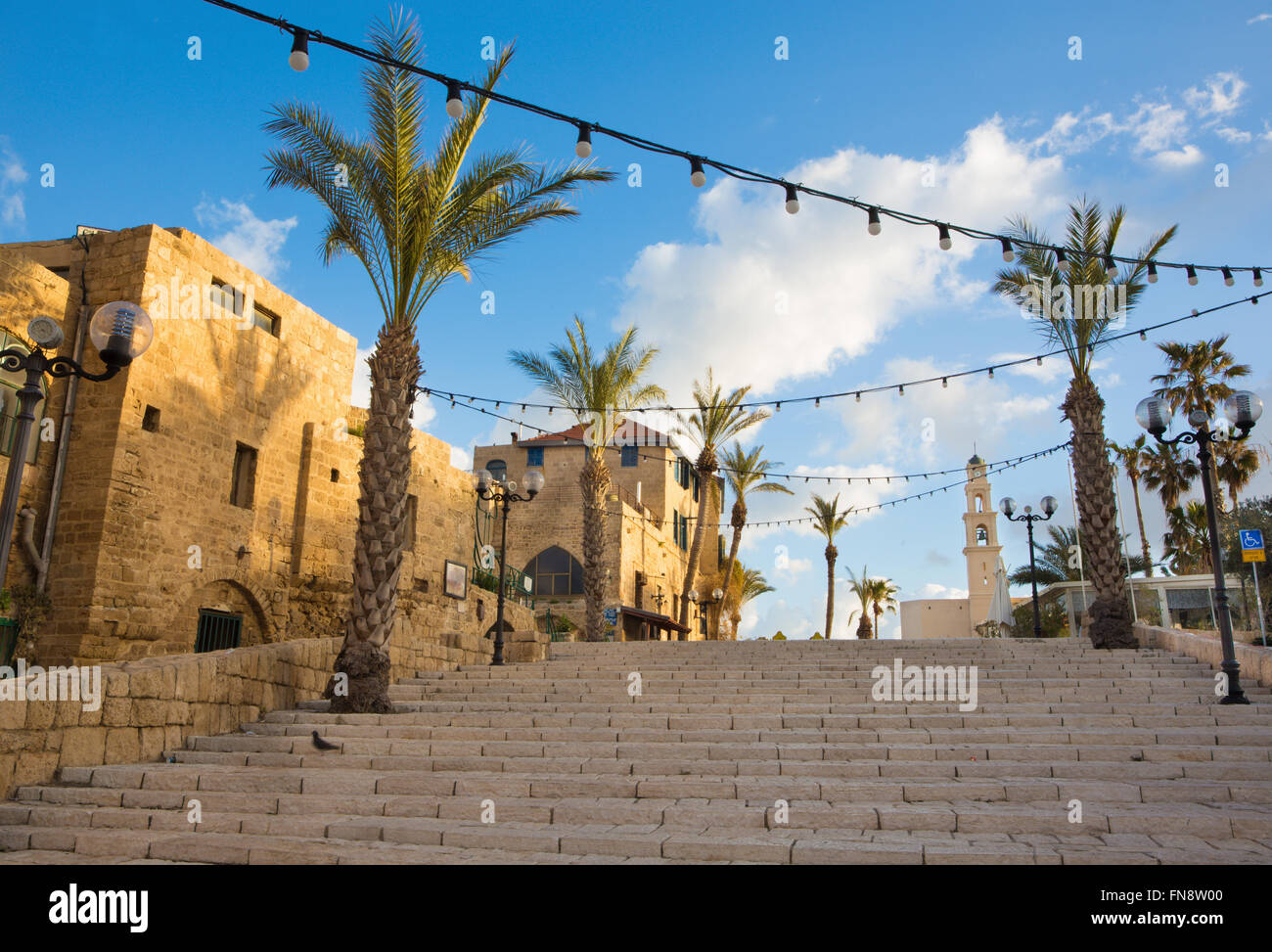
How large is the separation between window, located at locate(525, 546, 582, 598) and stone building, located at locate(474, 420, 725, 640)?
0.04 m

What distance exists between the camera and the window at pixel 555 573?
1287 inches

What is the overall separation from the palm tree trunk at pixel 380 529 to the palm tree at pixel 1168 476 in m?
26.4

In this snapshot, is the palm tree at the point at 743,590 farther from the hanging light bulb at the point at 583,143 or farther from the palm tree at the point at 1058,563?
the hanging light bulb at the point at 583,143

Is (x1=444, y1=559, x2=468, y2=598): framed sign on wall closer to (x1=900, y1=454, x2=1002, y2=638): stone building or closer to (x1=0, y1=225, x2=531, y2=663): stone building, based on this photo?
(x1=0, y1=225, x2=531, y2=663): stone building

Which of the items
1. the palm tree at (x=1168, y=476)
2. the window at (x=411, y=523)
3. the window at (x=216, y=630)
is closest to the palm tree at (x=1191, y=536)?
the palm tree at (x=1168, y=476)

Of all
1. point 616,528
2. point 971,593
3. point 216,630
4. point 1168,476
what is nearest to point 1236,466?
point 1168,476

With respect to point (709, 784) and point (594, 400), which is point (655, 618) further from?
point (709, 784)

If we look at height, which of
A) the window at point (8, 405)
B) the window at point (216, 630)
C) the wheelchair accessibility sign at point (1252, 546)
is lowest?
the window at point (216, 630)

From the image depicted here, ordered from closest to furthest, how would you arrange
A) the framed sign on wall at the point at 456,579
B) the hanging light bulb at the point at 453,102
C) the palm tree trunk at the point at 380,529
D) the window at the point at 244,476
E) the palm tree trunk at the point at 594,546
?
1. the hanging light bulb at the point at 453,102
2. the palm tree trunk at the point at 380,529
3. the window at the point at 244,476
4. the palm tree trunk at the point at 594,546
5. the framed sign on wall at the point at 456,579

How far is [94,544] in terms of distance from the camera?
12820mm

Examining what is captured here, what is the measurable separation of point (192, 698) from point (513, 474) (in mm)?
26339
